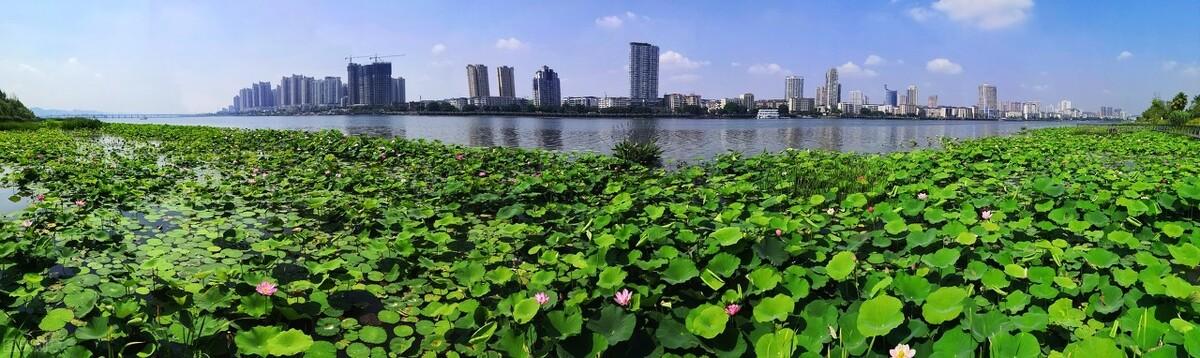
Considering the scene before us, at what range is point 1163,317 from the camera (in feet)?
6.43

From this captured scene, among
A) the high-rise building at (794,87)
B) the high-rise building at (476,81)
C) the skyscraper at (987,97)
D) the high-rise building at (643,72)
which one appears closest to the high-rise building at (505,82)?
the high-rise building at (476,81)

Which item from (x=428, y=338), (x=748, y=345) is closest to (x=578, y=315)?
(x=748, y=345)

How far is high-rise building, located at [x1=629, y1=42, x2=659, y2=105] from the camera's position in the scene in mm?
123438

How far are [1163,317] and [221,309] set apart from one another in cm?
380

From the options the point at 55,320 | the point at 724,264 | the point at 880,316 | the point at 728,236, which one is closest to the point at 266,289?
the point at 55,320

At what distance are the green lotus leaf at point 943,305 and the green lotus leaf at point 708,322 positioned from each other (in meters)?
0.68

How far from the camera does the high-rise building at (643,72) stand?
405 ft

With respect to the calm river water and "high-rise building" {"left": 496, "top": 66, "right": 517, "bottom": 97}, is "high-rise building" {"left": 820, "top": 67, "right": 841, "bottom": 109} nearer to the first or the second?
"high-rise building" {"left": 496, "top": 66, "right": 517, "bottom": 97}

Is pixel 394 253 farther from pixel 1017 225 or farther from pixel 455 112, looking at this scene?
pixel 455 112

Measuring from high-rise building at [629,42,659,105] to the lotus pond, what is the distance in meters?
118

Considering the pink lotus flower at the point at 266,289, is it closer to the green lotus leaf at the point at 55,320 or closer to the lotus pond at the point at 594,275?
the lotus pond at the point at 594,275

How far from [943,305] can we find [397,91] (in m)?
141

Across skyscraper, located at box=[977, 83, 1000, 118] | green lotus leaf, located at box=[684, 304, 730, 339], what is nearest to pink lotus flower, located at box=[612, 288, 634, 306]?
green lotus leaf, located at box=[684, 304, 730, 339]

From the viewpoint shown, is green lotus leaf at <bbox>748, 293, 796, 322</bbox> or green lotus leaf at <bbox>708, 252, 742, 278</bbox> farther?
green lotus leaf at <bbox>708, 252, 742, 278</bbox>
